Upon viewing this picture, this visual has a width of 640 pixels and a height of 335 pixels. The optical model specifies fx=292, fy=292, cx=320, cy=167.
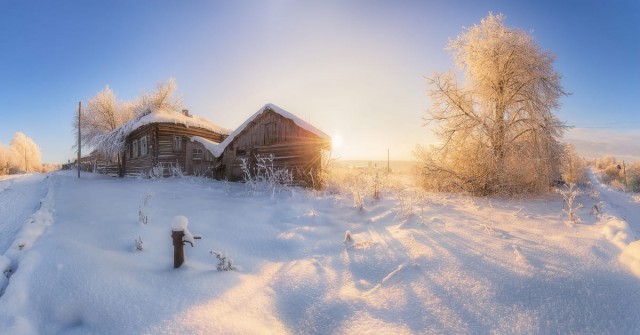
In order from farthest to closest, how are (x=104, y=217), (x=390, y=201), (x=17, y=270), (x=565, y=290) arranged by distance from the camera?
(x=390, y=201)
(x=104, y=217)
(x=17, y=270)
(x=565, y=290)

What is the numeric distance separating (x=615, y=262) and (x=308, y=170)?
10.2 m

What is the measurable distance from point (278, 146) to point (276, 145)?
0.10 metres

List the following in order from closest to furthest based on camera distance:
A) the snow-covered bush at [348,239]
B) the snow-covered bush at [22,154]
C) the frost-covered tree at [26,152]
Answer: the snow-covered bush at [348,239], the snow-covered bush at [22,154], the frost-covered tree at [26,152]

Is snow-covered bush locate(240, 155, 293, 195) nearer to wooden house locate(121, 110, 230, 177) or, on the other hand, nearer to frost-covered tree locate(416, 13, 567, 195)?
wooden house locate(121, 110, 230, 177)

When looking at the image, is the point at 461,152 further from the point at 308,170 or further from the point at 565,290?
the point at 565,290

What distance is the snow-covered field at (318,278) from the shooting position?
2.63 meters

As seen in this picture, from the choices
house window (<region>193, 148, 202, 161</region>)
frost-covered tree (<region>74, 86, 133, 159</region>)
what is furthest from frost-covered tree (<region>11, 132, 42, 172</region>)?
house window (<region>193, 148, 202, 161</region>)

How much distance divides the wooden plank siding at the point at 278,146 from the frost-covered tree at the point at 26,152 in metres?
56.1

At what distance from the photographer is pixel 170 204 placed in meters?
7.36

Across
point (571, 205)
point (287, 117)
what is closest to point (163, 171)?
point (287, 117)

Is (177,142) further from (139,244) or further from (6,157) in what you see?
(6,157)

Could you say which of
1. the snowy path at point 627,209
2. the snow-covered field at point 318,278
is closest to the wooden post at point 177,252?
the snow-covered field at point 318,278

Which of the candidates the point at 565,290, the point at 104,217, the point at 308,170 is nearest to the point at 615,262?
the point at 565,290

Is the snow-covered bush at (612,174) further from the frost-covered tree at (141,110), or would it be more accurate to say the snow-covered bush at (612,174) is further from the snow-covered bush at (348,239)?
the frost-covered tree at (141,110)
